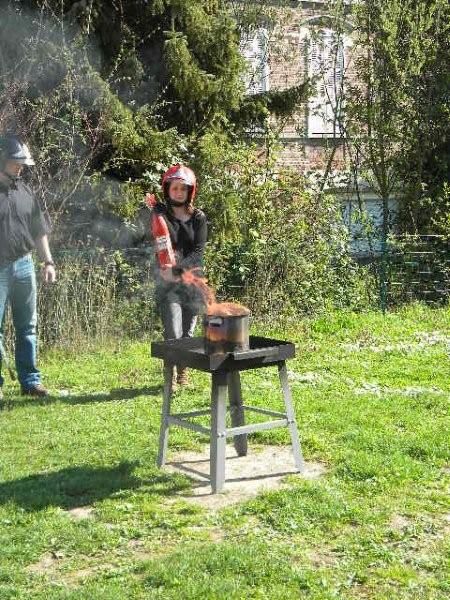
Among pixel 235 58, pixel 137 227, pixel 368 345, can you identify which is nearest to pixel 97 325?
pixel 137 227

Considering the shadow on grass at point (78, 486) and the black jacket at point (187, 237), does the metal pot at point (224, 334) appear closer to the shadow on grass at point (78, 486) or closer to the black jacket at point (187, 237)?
the shadow on grass at point (78, 486)

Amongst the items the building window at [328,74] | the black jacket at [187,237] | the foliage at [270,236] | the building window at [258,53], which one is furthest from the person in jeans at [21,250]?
the building window at [328,74]

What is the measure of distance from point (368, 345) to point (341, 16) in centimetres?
753

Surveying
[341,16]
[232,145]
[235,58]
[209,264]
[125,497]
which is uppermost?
[341,16]

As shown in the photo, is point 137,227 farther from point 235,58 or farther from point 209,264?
point 235,58

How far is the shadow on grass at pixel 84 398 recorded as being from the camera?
8.16 metres

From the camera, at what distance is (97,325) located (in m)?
10.8

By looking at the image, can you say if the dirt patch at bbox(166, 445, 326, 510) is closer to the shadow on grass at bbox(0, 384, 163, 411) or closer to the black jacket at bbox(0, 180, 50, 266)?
the shadow on grass at bbox(0, 384, 163, 411)

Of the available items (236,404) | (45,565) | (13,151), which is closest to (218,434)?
(236,404)

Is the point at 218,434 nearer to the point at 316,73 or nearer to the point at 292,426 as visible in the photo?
the point at 292,426

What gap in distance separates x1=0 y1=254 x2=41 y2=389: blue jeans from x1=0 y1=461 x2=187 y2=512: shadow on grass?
2.38m

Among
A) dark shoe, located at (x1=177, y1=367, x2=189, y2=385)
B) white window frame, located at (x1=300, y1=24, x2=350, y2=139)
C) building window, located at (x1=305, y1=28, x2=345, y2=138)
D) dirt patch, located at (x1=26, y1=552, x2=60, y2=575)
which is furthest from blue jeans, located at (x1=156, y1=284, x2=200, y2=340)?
→ white window frame, located at (x1=300, y1=24, x2=350, y2=139)

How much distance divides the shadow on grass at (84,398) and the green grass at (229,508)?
0.08ft

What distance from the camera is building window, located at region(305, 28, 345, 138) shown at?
16516 millimetres
